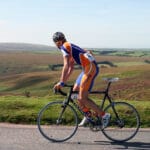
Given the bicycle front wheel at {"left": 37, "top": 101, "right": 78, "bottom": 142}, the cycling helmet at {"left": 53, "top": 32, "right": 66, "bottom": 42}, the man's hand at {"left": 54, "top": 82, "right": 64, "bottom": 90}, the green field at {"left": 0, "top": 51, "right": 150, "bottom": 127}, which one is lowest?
the green field at {"left": 0, "top": 51, "right": 150, "bottom": 127}

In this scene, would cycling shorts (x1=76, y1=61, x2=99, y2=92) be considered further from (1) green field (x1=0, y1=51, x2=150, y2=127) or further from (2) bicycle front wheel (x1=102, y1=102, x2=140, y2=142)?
(1) green field (x1=0, y1=51, x2=150, y2=127)

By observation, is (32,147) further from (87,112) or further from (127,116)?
(127,116)

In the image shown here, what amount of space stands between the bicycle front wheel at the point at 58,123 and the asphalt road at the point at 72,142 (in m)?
0.13

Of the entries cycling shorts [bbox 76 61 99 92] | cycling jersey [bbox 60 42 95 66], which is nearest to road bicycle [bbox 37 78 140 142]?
cycling shorts [bbox 76 61 99 92]

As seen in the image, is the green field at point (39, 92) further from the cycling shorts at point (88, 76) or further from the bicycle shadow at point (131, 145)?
the cycling shorts at point (88, 76)

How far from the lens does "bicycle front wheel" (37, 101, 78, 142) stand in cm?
771

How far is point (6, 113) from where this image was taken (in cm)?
978

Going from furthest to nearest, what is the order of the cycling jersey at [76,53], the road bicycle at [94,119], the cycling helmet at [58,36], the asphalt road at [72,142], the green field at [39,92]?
the green field at [39,92] → the road bicycle at [94,119] → the cycling helmet at [58,36] → the cycling jersey at [76,53] → the asphalt road at [72,142]

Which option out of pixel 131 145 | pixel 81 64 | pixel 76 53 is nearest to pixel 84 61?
pixel 81 64

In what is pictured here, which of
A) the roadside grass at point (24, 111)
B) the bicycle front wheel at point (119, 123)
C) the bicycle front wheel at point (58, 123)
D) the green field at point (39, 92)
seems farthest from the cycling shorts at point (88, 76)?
the green field at point (39, 92)

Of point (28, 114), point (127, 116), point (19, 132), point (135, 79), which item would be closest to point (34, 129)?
point (19, 132)

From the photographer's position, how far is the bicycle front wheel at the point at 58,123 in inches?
303

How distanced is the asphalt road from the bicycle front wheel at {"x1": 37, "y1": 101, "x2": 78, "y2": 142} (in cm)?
13

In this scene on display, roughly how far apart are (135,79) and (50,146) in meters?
49.7
